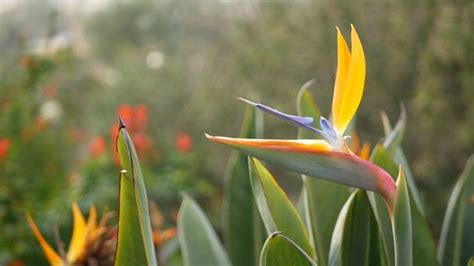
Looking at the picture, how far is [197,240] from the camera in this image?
1.12m

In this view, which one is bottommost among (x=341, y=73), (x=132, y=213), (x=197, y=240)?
(x=197, y=240)

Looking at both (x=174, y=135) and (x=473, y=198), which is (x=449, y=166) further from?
(x=473, y=198)

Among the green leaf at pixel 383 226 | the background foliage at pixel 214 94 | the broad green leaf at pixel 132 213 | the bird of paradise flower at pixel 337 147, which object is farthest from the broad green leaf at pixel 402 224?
the background foliage at pixel 214 94

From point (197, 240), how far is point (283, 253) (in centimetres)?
46

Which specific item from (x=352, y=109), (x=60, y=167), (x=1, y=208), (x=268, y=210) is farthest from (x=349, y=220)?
(x=60, y=167)

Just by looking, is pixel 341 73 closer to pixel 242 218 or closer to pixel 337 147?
pixel 337 147

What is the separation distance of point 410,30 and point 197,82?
112 inches

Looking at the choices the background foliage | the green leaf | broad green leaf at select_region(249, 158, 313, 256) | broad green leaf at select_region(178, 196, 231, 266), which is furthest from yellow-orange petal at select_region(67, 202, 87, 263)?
the background foliage

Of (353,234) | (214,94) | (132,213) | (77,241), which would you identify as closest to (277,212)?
(353,234)

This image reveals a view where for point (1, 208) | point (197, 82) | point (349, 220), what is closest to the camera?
point (349, 220)

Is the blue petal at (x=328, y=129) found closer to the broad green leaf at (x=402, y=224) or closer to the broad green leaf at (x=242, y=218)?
the broad green leaf at (x=402, y=224)

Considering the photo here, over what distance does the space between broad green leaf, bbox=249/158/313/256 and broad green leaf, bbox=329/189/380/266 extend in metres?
0.03

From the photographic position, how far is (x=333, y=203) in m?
0.94

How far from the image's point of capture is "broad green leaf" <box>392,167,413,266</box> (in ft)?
2.24
